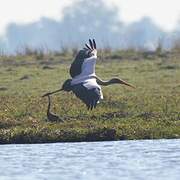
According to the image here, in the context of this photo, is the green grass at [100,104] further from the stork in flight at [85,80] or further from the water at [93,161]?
the stork in flight at [85,80]

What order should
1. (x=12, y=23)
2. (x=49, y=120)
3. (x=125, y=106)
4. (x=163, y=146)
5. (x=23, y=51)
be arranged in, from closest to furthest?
(x=163, y=146) → (x=49, y=120) → (x=125, y=106) → (x=23, y=51) → (x=12, y=23)

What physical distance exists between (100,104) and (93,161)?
7.88 m

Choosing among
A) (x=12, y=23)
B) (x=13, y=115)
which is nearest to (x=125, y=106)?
(x=13, y=115)

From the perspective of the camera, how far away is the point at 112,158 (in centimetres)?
2066

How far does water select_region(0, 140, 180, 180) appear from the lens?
1858cm

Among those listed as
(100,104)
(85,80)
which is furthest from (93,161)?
(100,104)

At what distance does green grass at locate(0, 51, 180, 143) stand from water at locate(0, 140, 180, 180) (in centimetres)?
66

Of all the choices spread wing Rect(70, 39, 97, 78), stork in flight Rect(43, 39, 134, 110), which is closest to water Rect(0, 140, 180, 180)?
stork in flight Rect(43, 39, 134, 110)

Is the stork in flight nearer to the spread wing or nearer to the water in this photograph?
the spread wing

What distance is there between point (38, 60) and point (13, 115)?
593 inches

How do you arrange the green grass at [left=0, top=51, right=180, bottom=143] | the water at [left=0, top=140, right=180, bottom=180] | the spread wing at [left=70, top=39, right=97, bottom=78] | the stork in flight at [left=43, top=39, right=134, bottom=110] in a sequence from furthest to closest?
1. the green grass at [left=0, top=51, right=180, bottom=143]
2. the spread wing at [left=70, top=39, right=97, bottom=78]
3. the stork in flight at [left=43, top=39, right=134, bottom=110]
4. the water at [left=0, top=140, right=180, bottom=180]

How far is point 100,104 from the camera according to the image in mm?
28109

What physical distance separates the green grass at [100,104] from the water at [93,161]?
0.66 meters

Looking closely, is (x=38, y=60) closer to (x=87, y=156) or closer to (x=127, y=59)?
(x=127, y=59)
